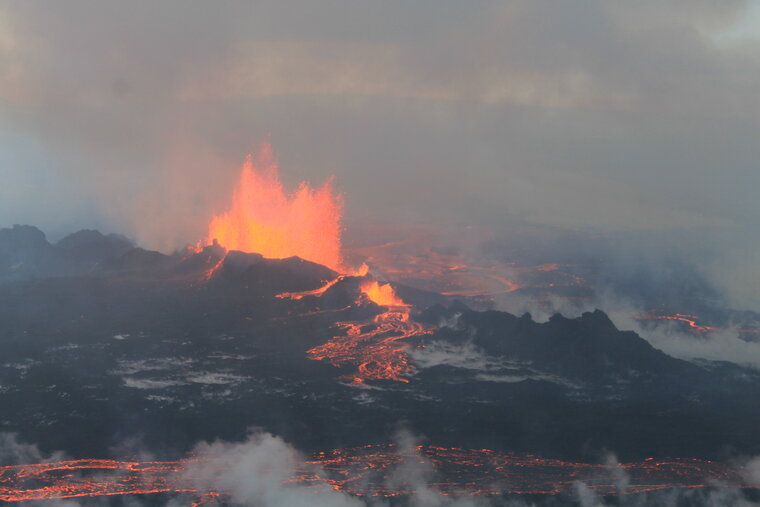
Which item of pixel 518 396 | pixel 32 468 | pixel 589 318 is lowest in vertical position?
pixel 32 468

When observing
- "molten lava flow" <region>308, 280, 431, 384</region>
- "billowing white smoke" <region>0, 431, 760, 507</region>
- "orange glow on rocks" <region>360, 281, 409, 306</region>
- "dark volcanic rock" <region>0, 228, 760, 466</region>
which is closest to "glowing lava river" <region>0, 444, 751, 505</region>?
"billowing white smoke" <region>0, 431, 760, 507</region>

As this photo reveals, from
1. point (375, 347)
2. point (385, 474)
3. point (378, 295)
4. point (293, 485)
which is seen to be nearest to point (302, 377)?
point (375, 347)

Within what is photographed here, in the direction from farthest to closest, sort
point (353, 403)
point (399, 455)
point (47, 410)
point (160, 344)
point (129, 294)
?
point (129, 294) → point (160, 344) → point (353, 403) → point (47, 410) → point (399, 455)

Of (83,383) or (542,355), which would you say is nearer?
(83,383)

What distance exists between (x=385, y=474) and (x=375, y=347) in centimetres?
5941

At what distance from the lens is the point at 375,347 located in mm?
156000

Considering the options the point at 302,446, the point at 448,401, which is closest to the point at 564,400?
the point at 448,401

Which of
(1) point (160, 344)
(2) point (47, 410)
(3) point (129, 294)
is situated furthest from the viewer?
(3) point (129, 294)

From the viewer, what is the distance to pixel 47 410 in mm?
112812

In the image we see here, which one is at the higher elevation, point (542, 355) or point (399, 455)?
point (542, 355)

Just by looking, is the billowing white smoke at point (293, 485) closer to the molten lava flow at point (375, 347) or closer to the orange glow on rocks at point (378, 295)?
the molten lava flow at point (375, 347)

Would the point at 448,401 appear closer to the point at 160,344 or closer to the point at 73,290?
the point at 160,344

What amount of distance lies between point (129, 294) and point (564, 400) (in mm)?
106214

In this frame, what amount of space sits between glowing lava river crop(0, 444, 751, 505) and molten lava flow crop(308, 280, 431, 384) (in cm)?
3398
